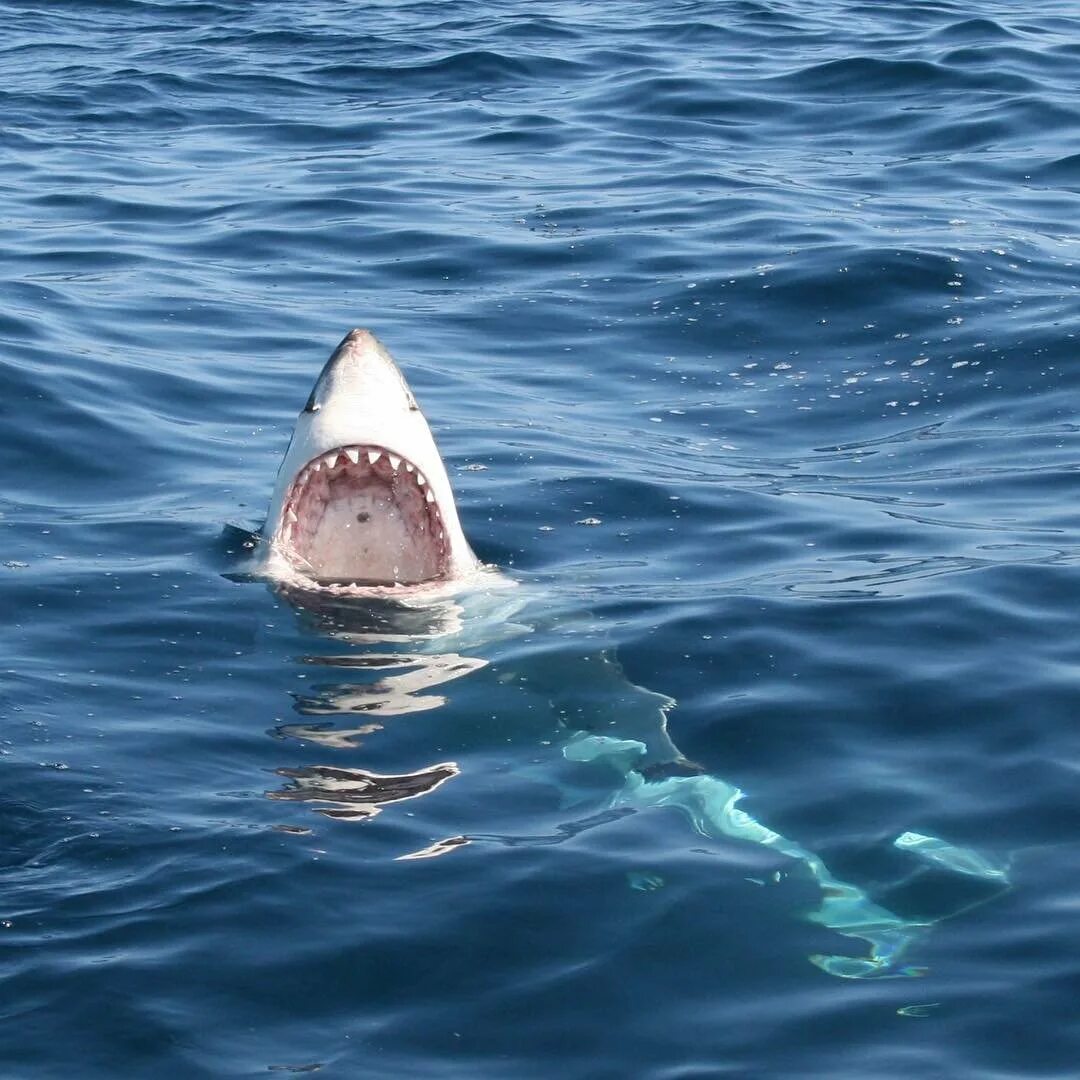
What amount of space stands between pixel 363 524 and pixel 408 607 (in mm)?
411

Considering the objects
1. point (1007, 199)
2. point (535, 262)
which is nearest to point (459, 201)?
point (535, 262)

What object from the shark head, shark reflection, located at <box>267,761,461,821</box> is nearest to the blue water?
shark reflection, located at <box>267,761,461,821</box>

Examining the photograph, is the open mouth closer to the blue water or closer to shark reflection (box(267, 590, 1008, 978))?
shark reflection (box(267, 590, 1008, 978))

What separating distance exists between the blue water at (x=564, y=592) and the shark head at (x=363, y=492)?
368 mm

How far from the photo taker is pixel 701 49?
23844 mm

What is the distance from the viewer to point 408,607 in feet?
27.0

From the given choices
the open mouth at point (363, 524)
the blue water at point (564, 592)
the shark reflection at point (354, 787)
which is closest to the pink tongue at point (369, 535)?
the open mouth at point (363, 524)

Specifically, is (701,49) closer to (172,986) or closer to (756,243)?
(756,243)

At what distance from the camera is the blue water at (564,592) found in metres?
5.25

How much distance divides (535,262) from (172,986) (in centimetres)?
1032

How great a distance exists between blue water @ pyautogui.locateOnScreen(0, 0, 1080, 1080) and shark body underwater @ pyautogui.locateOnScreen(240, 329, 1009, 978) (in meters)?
0.05

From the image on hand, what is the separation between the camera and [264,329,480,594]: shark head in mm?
7879

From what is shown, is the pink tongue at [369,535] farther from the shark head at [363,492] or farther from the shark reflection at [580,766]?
the shark reflection at [580,766]

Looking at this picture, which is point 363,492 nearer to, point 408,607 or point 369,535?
point 369,535
